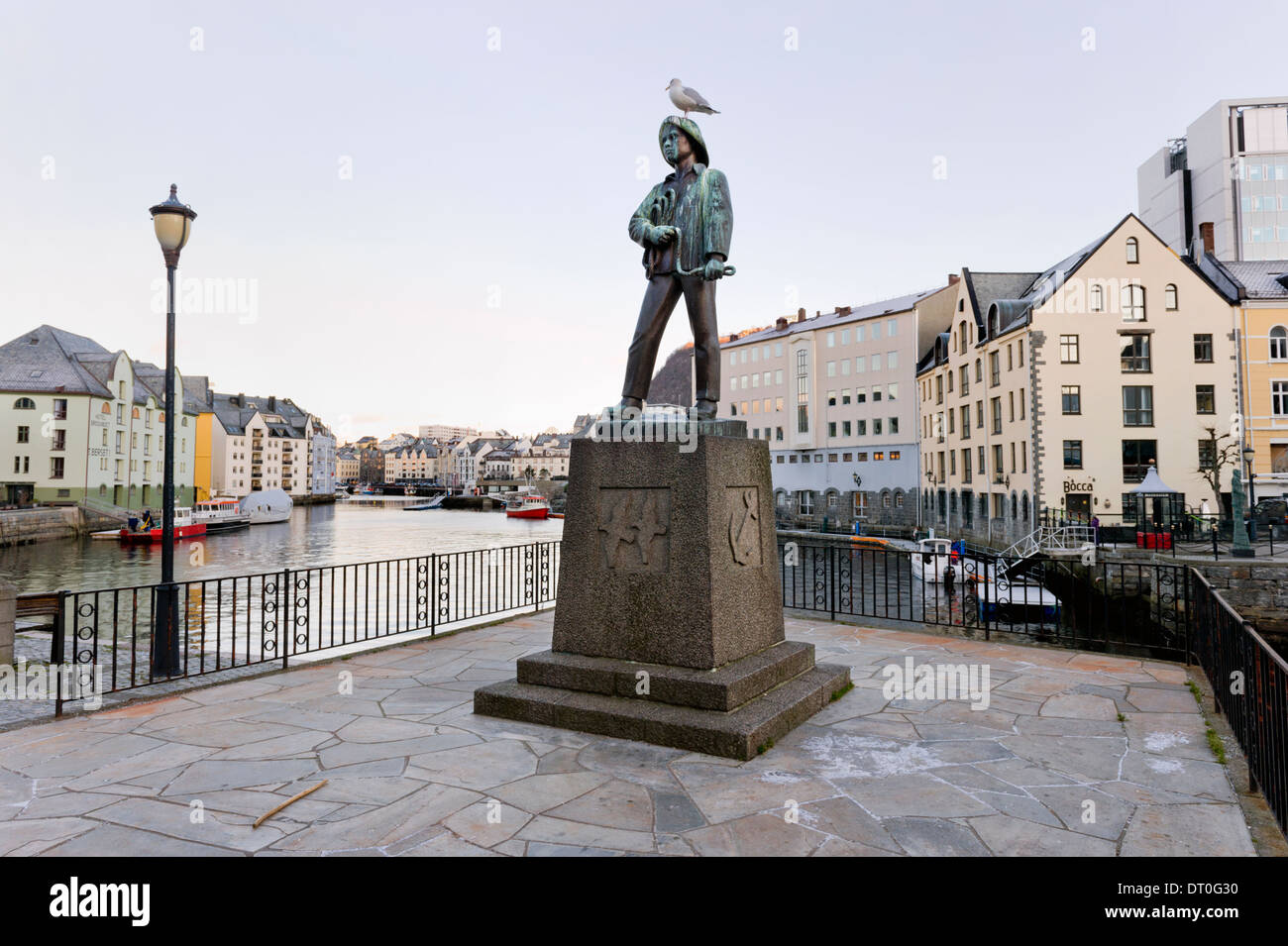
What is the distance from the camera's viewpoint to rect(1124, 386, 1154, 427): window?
3294 centimetres

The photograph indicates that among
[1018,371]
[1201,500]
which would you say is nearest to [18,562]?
[1018,371]

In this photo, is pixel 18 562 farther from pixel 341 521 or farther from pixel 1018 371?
pixel 1018 371

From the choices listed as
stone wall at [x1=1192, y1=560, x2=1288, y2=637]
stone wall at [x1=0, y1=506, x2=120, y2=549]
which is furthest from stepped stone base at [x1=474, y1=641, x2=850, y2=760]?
stone wall at [x1=0, y1=506, x2=120, y2=549]

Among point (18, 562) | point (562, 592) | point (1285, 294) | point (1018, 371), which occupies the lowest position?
point (18, 562)

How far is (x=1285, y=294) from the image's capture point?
3444 cm

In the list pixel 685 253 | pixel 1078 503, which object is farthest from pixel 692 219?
pixel 1078 503

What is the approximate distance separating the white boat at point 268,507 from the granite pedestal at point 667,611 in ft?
248

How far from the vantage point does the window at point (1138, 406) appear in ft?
108

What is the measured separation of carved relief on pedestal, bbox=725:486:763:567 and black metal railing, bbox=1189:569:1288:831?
330 centimetres

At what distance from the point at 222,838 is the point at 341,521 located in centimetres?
8419

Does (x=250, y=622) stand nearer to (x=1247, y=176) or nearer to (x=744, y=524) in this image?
(x=744, y=524)

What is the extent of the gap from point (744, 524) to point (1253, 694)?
11.4 ft

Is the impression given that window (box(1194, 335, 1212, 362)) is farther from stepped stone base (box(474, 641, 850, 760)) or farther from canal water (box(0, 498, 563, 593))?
stepped stone base (box(474, 641, 850, 760))

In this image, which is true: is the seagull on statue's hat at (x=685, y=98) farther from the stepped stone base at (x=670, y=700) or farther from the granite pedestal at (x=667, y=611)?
the stepped stone base at (x=670, y=700)
